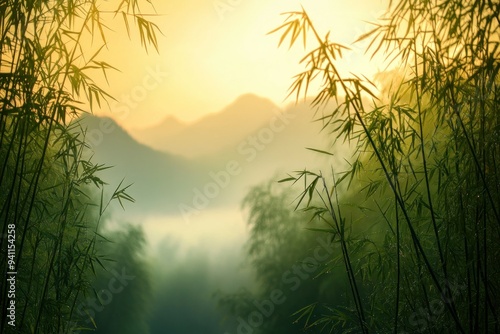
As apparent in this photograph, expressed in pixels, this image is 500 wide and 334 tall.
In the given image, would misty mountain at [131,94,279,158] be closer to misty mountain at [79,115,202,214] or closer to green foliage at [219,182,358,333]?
misty mountain at [79,115,202,214]

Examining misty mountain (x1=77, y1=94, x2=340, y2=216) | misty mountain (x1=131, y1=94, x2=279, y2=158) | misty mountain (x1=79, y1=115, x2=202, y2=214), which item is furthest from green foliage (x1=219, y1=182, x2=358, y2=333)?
misty mountain (x1=79, y1=115, x2=202, y2=214)

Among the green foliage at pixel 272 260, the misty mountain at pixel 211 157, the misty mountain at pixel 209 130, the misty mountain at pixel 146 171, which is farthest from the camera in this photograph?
the misty mountain at pixel 146 171

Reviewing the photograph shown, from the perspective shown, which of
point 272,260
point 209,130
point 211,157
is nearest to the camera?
point 272,260

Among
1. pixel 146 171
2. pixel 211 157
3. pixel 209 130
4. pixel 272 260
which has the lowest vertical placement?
pixel 272 260

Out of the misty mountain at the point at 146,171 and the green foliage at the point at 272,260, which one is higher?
the misty mountain at the point at 146,171

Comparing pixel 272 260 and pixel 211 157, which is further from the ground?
pixel 211 157

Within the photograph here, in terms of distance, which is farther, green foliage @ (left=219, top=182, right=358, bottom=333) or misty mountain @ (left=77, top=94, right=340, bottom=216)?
misty mountain @ (left=77, top=94, right=340, bottom=216)

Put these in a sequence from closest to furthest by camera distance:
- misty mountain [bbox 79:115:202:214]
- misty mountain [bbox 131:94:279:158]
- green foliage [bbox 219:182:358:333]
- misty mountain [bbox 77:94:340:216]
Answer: green foliage [bbox 219:182:358:333] < misty mountain [bbox 77:94:340:216] < misty mountain [bbox 131:94:279:158] < misty mountain [bbox 79:115:202:214]

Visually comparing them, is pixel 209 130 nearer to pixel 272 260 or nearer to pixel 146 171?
pixel 146 171

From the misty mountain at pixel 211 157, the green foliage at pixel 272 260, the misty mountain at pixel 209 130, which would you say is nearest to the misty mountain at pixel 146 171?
the misty mountain at pixel 211 157

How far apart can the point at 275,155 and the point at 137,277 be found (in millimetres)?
3667

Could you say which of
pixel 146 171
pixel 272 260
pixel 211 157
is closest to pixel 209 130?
pixel 211 157

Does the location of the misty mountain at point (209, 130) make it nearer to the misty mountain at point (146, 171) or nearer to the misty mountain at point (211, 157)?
the misty mountain at point (211, 157)

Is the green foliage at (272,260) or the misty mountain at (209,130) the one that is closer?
the green foliage at (272,260)
